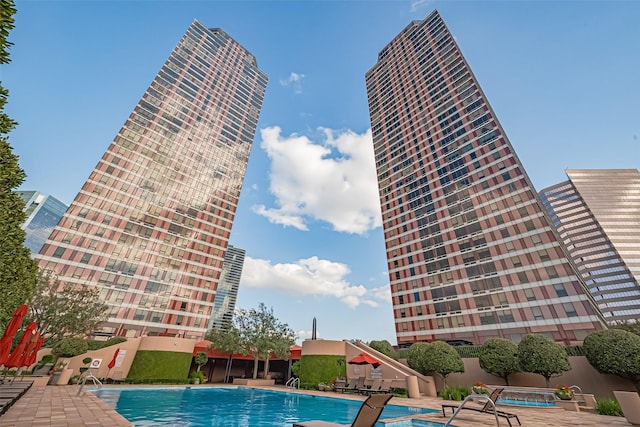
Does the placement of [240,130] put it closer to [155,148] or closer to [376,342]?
[155,148]

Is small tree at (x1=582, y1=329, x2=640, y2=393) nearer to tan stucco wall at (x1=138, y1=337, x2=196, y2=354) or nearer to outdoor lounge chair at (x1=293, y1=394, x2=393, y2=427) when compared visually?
outdoor lounge chair at (x1=293, y1=394, x2=393, y2=427)

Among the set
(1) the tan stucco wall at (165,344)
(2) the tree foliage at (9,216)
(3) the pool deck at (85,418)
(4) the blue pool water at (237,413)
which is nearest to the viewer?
(2) the tree foliage at (9,216)

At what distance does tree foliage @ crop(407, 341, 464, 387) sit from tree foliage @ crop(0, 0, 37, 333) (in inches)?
1028

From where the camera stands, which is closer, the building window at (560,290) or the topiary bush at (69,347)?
the topiary bush at (69,347)

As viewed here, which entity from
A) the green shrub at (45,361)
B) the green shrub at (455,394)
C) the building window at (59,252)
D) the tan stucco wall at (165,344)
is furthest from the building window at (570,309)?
the building window at (59,252)

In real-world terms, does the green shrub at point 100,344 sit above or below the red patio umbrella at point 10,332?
above

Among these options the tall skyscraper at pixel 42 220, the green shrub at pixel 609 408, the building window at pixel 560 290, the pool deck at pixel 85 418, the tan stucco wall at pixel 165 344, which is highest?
the tall skyscraper at pixel 42 220

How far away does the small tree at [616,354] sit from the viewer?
1595 cm

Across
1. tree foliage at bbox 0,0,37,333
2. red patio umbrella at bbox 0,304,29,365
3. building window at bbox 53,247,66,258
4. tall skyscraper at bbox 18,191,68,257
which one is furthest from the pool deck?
tall skyscraper at bbox 18,191,68,257

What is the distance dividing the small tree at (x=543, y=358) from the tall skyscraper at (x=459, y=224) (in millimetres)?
16784

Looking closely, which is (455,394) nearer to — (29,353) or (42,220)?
(29,353)

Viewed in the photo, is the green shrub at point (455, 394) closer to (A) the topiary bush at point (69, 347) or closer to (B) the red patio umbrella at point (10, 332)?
(B) the red patio umbrella at point (10, 332)

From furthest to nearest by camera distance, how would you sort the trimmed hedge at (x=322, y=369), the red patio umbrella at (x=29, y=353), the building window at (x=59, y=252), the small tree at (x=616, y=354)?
the building window at (x=59, y=252), the trimmed hedge at (x=322, y=369), the small tree at (x=616, y=354), the red patio umbrella at (x=29, y=353)

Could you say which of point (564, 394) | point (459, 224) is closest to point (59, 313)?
point (564, 394)
